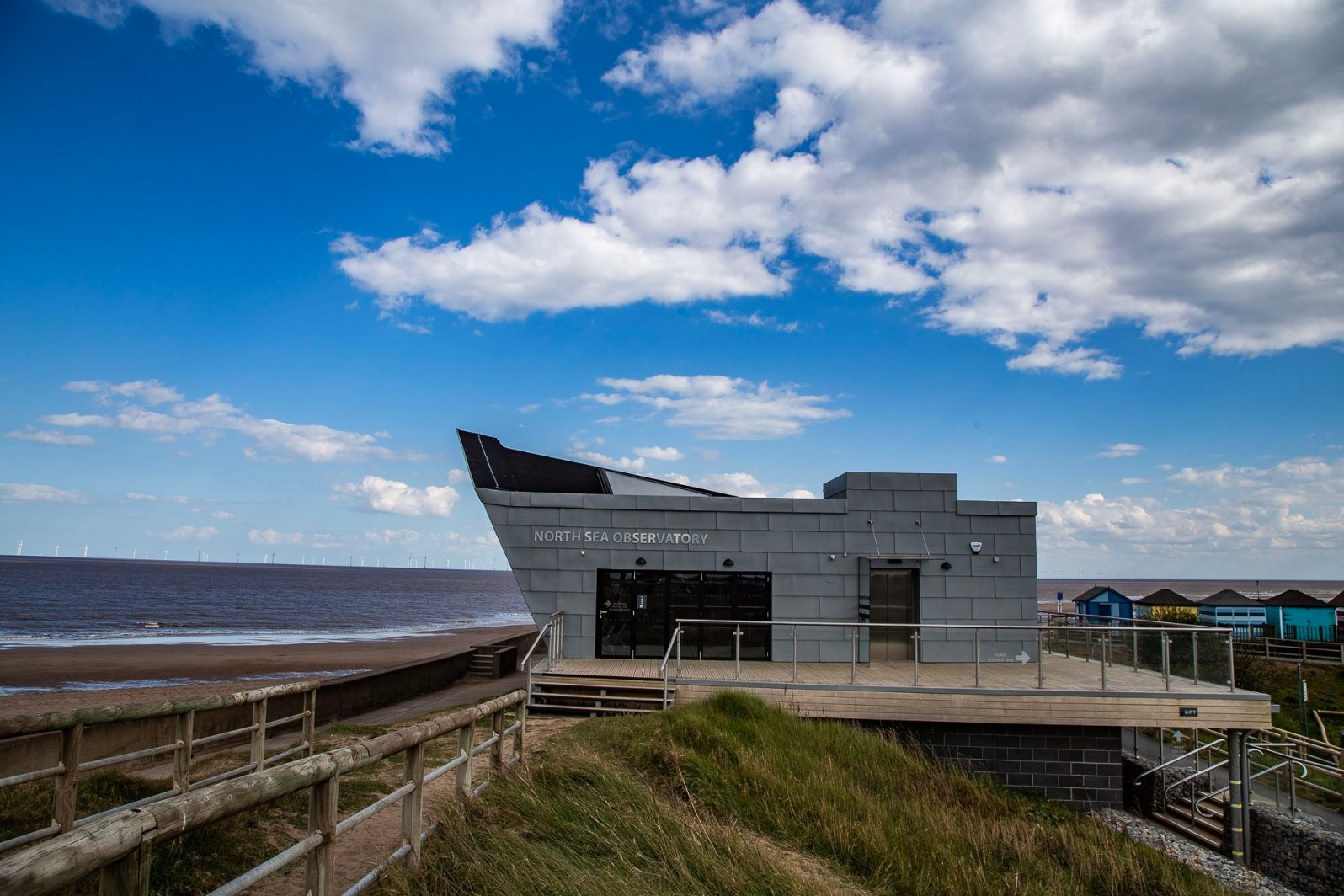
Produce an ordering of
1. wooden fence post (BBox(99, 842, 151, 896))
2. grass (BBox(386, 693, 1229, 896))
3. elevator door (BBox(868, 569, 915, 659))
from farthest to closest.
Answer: elevator door (BBox(868, 569, 915, 659)), grass (BBox(386, 693, 1229, 896)), wooden fence post (BBox(99, 842, 151, 896))

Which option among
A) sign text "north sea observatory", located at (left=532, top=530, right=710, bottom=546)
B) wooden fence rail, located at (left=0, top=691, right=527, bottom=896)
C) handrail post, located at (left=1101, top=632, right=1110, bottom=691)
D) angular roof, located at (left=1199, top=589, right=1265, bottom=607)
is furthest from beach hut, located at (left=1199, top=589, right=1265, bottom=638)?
wooden fence rail, located at (left=0, top=691, right=527, bottom=896)

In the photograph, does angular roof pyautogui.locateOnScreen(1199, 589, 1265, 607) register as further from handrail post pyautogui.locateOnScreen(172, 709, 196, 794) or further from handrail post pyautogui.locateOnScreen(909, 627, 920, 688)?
handrail post pyautogui.locateOnScreen(172, 709, 196, 794)

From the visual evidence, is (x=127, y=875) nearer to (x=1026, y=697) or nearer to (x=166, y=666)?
(x=1026, y=697)

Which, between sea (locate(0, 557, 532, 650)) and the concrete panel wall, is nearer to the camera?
the concrete panel wall

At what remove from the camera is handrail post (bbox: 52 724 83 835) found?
5.68 m

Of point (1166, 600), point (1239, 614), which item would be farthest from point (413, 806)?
point (1166, 600)

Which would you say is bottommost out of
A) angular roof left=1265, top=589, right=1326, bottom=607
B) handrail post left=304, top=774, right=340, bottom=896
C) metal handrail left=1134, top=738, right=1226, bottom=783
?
metal handrail left=1134, top=738, right=1226, bottom=783

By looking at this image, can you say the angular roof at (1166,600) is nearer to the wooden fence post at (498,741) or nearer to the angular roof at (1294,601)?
the angular roof at (1294,601)

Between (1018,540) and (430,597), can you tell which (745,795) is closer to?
(1018,540)

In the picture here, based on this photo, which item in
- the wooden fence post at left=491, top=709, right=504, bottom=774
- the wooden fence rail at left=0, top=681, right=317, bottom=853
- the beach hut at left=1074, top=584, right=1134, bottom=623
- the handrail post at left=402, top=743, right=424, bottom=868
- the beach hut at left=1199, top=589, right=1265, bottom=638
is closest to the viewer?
the handrail post at left=402, top=743, right=424, bottom=868

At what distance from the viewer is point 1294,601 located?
38.4 m

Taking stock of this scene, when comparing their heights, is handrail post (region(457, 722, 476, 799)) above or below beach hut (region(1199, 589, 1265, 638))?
above

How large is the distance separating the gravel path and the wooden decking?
59.5 inches

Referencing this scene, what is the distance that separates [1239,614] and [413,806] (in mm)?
42393
